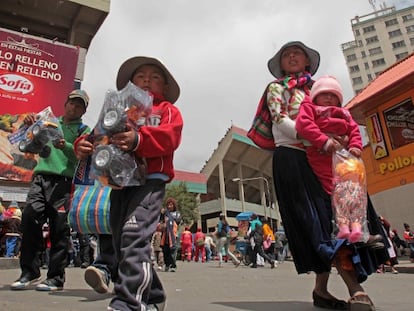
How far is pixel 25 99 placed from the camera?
2409cm

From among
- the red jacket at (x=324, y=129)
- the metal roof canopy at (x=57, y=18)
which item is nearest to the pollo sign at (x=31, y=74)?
the metal roof canopy at (x=57, y=18)

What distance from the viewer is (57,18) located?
3222cm

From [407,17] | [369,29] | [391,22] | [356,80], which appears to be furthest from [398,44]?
[356,80]

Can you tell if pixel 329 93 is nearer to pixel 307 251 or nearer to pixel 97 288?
pixel 307 251

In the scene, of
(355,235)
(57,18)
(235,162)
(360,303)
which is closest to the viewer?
(360,303)

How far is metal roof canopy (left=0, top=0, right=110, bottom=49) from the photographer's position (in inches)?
1211

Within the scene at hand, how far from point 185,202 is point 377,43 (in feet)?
199

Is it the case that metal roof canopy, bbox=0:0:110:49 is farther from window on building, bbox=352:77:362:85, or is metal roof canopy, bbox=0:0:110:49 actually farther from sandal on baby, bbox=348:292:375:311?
window on building, bbox=352:77:362:85

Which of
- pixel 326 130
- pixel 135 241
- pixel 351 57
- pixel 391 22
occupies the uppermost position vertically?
pixel 391 22

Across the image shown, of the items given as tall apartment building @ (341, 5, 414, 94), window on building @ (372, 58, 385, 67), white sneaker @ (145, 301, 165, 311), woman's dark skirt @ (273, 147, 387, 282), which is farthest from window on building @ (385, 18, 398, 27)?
white sneaker @ (145, 301, 165, 311)

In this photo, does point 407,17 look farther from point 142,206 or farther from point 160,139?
point 142,206

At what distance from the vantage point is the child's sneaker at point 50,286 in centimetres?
343

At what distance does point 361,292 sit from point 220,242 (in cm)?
1245

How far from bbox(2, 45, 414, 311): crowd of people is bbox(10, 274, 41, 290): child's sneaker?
1 cm
